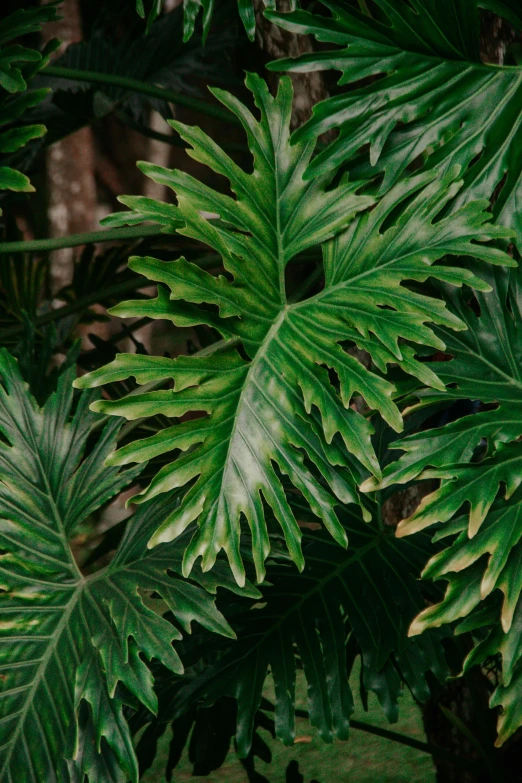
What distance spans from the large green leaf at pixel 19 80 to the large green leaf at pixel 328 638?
0.61 metres

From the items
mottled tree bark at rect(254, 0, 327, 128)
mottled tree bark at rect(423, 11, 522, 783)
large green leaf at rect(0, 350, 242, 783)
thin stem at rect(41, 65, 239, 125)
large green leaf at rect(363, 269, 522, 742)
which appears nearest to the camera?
large green leaf at rect(363, 269, 522, 742)

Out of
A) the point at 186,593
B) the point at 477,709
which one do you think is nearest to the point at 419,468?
the point at 186,593

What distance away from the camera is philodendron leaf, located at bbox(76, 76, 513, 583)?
3.05 ft

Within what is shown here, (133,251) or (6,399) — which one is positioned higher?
(133,251)

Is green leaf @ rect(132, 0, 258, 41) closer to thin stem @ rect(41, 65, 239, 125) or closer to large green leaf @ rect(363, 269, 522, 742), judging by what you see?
thin stem @ rect(41, 65, 239, 125)

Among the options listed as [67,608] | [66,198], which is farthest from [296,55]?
[66,198]

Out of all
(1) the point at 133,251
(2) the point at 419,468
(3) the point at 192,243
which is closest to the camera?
(2) the point at 419,468

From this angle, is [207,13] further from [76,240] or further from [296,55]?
[296,55]

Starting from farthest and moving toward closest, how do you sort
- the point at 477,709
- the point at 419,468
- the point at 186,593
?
the point at 477,709 < the point at 186,593 < the point at 419,468

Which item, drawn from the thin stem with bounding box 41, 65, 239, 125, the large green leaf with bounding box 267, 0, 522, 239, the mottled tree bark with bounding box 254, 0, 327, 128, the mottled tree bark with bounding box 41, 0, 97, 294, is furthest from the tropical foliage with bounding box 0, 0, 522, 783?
the mottled tree bark with bounding box 41, 0, 97, 294

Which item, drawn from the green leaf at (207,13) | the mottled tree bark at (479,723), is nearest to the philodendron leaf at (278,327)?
the green leaf at (207,13)

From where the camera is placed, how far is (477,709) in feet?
4.94

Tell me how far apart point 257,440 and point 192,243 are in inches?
115

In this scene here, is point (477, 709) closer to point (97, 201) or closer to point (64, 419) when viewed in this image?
point (64, 419)
